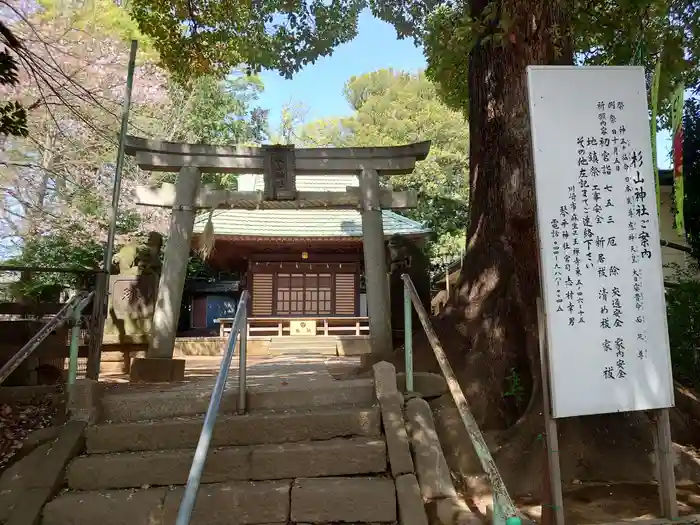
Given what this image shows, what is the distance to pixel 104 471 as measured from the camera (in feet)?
11.6

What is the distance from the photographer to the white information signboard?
130 inches

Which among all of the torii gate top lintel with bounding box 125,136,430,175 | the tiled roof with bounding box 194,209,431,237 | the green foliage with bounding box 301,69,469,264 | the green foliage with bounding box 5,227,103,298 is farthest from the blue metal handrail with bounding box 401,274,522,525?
the green foliage with bounding box 5,227,103,298

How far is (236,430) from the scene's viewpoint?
12.4 ft

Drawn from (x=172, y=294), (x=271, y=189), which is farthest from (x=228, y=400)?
(x=271, y=189)

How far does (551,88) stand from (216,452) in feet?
11.2

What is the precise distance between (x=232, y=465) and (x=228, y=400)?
66 centimetres

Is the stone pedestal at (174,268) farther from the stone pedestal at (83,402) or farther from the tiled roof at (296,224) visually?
the tiled roof at (296,224)

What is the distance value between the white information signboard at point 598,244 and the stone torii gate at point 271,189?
133 inches

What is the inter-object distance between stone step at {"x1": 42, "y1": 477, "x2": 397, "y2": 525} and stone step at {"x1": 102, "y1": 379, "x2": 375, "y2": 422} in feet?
2.63

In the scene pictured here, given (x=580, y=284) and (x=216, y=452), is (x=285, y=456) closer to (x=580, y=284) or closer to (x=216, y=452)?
(x=216, y=452)

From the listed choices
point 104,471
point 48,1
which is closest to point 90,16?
point 48,1

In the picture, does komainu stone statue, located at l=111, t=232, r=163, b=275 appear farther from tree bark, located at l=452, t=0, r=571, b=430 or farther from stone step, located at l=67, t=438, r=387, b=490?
tree bark, located at l=452, t=0, r=571, b=430

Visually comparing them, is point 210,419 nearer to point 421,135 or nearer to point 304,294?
point 304,294

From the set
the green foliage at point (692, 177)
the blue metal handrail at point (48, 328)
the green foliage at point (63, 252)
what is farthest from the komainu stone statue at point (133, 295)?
the green foliage at point (692, 177)
